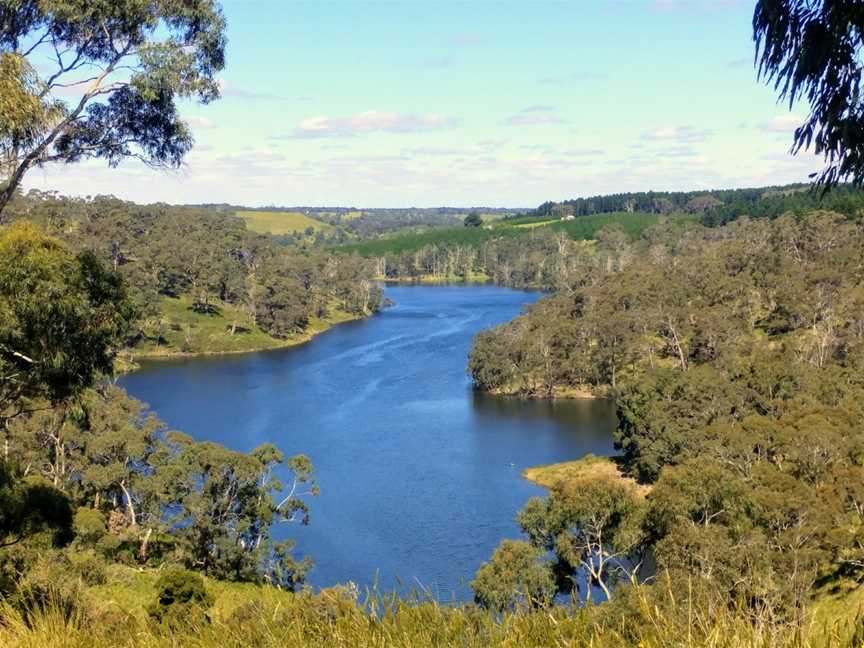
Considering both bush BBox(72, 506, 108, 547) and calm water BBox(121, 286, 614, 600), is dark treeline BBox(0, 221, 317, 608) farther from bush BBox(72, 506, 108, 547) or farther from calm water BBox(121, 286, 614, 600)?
calm water BBox(121, 286, 614, 600)

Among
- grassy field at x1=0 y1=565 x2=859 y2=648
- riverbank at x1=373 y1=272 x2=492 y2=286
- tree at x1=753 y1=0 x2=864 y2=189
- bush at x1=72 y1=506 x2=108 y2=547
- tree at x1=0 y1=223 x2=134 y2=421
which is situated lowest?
bush at x1=72 y1=506 x2=108 y2=547

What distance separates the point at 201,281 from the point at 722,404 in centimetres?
7028

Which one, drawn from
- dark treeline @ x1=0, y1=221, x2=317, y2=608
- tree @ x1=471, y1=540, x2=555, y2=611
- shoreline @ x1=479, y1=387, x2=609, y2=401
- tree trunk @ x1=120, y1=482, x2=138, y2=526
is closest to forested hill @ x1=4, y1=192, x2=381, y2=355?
shoreline @ x1=479, y1=387, x2=609, y2=401

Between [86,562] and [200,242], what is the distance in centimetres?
9188

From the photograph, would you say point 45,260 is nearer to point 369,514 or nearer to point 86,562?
point 86,562

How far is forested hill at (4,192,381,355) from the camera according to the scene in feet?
296

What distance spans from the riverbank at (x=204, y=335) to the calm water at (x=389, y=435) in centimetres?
385

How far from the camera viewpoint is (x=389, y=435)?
53.6 metres

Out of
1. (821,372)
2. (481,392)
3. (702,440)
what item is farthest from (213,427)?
(821,372)

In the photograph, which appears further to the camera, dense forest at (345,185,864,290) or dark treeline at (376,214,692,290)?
dark treeline at (376,214,692,290)

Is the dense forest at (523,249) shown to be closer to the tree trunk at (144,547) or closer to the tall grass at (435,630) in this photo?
the tree trunk at (144,547)

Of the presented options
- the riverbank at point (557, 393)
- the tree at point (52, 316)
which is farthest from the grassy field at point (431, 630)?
the riverbank at point (557, 393)

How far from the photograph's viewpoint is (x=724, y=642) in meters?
5.16

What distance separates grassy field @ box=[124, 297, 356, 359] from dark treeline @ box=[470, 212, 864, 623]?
32342mm
